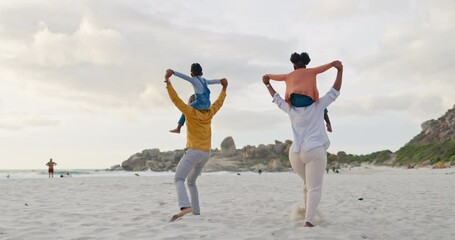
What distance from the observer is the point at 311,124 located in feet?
19.5

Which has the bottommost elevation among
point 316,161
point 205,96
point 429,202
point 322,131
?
point 429,202

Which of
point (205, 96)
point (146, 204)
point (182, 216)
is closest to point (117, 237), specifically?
point (182, 216)

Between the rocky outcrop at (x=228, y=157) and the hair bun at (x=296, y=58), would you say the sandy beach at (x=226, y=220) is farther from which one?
the rocky outcrop at (x=228, y=157)

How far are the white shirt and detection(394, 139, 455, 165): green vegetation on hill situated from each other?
116ft

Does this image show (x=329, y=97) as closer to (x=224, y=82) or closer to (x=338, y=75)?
(x=338, y=75)

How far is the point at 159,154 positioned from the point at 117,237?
6132 cm

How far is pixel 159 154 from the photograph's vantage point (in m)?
66.1

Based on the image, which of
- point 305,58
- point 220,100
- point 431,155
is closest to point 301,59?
point 305,58

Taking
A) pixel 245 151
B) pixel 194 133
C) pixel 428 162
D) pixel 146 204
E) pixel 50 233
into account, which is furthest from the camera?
pixel 245 151

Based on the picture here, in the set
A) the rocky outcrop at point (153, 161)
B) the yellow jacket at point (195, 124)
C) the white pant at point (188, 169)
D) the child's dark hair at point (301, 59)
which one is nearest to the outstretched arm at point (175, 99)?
the yellow jacket at point (195, 124)

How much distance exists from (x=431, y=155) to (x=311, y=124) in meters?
45.3

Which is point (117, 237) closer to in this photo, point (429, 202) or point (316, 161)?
point (316, 161)

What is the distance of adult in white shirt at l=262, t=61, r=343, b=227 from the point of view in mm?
5855

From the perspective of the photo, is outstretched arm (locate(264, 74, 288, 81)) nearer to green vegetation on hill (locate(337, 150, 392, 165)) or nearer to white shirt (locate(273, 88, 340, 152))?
Result: white shirt (locate(273, 88, 340, 152))
